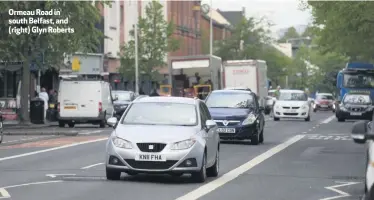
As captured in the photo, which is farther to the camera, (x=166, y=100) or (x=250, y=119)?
(x=250, y=119)

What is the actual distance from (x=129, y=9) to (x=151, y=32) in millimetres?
7383

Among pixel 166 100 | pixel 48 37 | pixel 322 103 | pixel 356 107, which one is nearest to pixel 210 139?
pixel 166 100

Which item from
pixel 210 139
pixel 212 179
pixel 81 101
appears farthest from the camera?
pixel 81 101

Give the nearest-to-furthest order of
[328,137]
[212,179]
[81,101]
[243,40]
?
[212,179], [328,137], [81,101], [243,40]

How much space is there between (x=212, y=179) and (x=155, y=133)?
184 cm

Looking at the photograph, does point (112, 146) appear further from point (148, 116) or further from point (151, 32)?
point (151, 32)

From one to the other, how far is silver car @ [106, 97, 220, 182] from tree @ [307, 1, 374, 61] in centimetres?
1712

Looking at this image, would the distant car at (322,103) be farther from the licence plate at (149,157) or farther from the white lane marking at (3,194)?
the white lane marking at (3,194)

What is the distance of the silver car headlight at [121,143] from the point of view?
1594 centimetres

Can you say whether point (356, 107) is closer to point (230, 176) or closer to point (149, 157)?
point (230, 176)

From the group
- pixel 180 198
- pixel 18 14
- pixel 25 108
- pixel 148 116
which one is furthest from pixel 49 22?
pixel 180 198

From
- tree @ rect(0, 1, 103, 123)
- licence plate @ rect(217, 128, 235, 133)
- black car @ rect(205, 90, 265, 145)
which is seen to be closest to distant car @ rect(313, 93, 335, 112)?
tree @ rect(0, 1, 103, 123)

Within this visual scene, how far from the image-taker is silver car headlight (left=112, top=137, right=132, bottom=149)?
15.9m

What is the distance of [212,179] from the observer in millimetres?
17375
